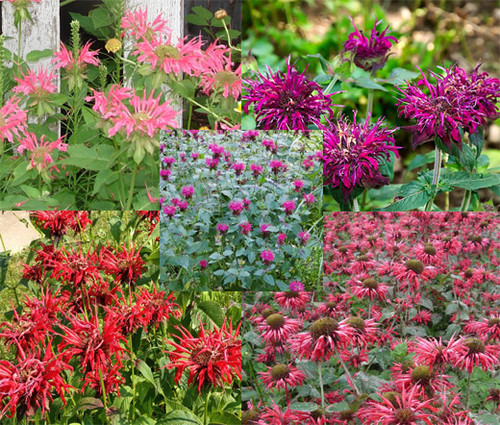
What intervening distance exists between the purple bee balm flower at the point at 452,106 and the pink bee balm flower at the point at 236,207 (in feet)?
1.22

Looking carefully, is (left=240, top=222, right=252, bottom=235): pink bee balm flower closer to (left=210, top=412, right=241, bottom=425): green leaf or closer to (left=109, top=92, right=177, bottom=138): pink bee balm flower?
(left=109, top=92, right=177, bottom=138): pink bee balm flower

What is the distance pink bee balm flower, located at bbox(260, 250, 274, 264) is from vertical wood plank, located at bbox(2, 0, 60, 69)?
61 centimetres

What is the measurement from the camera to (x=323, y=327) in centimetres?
115

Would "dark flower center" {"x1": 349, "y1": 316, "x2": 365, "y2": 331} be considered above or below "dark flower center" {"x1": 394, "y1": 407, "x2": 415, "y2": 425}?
above

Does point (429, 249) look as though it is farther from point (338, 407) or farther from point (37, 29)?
point (37, 29)

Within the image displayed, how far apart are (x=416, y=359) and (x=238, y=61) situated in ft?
2.40

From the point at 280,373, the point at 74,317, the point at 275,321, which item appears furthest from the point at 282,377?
the point at 74,317

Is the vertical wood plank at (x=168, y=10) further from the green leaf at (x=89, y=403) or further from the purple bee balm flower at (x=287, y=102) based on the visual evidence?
the green leaf at (x=89, y=403)

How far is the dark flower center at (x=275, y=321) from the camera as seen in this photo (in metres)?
1.20

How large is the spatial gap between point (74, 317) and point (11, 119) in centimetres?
→ 43

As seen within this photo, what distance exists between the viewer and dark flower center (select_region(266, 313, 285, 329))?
3.92ft

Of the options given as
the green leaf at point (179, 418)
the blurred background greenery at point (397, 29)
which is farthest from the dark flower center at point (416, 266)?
the blurred background greenery at point (397, 29)

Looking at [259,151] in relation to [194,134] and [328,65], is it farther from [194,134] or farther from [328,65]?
[328,65]

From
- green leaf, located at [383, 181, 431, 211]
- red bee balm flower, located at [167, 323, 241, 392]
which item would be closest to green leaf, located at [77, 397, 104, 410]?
red bee balm flower, located at [167, 323, 241, 392]
